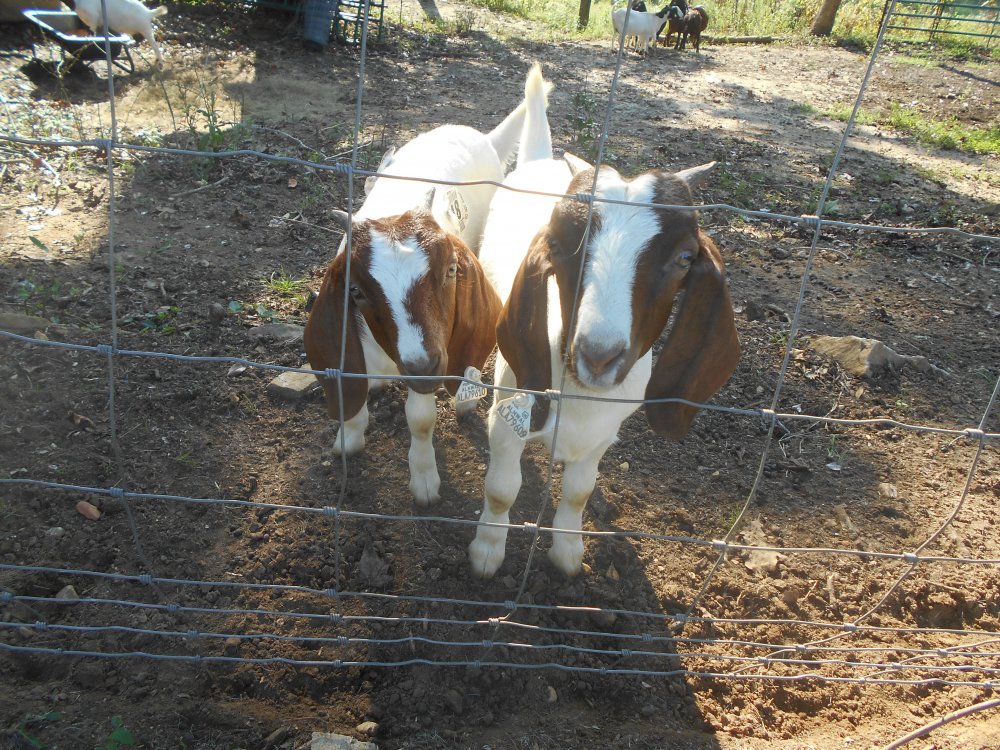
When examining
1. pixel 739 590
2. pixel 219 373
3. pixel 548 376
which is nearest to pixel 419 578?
pixel 548 376

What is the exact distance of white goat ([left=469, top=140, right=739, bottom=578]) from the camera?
84.3 inches

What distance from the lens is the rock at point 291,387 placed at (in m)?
3.81

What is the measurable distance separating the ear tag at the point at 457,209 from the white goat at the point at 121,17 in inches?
245

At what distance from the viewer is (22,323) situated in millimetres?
3887

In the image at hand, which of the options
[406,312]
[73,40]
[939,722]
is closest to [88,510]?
[406,312]

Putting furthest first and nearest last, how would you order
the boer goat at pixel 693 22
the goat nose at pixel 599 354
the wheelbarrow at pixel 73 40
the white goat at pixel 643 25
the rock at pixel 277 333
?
the boer goat at pixel 693 22, the white goat at pixel 643 25, the wheelbarrow at pixel 73 40, the rock at pixel 277 333, the goat nose at pixel 599 354

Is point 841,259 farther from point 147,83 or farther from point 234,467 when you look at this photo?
point 147,83

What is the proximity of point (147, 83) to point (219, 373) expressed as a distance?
18.6ft

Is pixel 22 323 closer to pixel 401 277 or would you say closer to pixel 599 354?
pixel 401 277

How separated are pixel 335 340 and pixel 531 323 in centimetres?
90

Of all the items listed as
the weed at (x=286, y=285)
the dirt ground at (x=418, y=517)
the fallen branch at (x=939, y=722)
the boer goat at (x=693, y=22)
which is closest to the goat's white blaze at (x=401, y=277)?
the dirt ground at (x=418, y=517)

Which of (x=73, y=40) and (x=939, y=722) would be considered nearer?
(x=939, y=722)

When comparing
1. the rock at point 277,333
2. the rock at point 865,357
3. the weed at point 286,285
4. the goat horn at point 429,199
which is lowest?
the rock at point 277,333

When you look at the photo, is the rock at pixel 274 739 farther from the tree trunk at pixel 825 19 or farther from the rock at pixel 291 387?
the tree trunk at pixel 825 19
